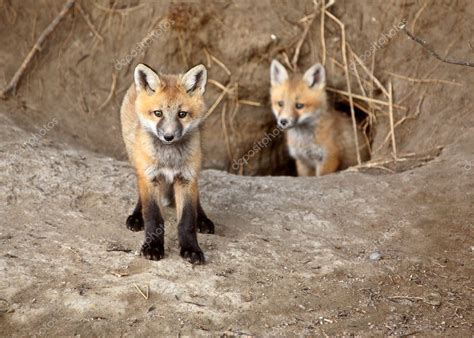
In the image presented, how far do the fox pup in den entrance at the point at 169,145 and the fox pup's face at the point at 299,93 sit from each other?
3.07 metres

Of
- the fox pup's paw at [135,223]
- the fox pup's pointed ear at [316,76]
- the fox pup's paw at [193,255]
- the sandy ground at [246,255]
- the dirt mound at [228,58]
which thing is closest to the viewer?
the sandy ground at [246,255]

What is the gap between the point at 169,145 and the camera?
4.29 meters

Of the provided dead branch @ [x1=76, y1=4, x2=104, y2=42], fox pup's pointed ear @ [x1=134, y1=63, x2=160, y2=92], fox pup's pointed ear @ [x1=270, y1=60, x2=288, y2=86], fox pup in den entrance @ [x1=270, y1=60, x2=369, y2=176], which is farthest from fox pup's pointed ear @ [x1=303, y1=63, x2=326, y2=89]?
fox pup's pointed ear @ [x1=134, y1=63, x2=160, y2=92]

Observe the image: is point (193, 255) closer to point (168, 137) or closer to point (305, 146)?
point (168, 137)

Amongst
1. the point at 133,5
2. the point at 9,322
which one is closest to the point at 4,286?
the point at 9,322

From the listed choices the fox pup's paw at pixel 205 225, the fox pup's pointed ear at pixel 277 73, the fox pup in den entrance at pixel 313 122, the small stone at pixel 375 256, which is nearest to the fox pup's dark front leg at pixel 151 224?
the fox pup's paw at pixel 205 225

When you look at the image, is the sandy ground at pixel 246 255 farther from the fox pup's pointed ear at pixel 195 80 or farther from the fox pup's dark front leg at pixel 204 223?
the fox pup's pointed ear at pixel 195 80

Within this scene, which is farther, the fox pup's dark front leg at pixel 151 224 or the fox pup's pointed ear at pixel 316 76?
the fox pup's pointed ear at pixel 316 76

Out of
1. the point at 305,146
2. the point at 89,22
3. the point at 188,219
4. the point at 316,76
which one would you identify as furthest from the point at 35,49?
the point at 188,219

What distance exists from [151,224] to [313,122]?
12.6 feet

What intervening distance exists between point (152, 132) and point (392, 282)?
73.8 inches

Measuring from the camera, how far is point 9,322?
3.38m

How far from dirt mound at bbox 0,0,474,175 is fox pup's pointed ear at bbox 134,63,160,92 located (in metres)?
2.06

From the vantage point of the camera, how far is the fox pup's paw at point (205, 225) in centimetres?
461
